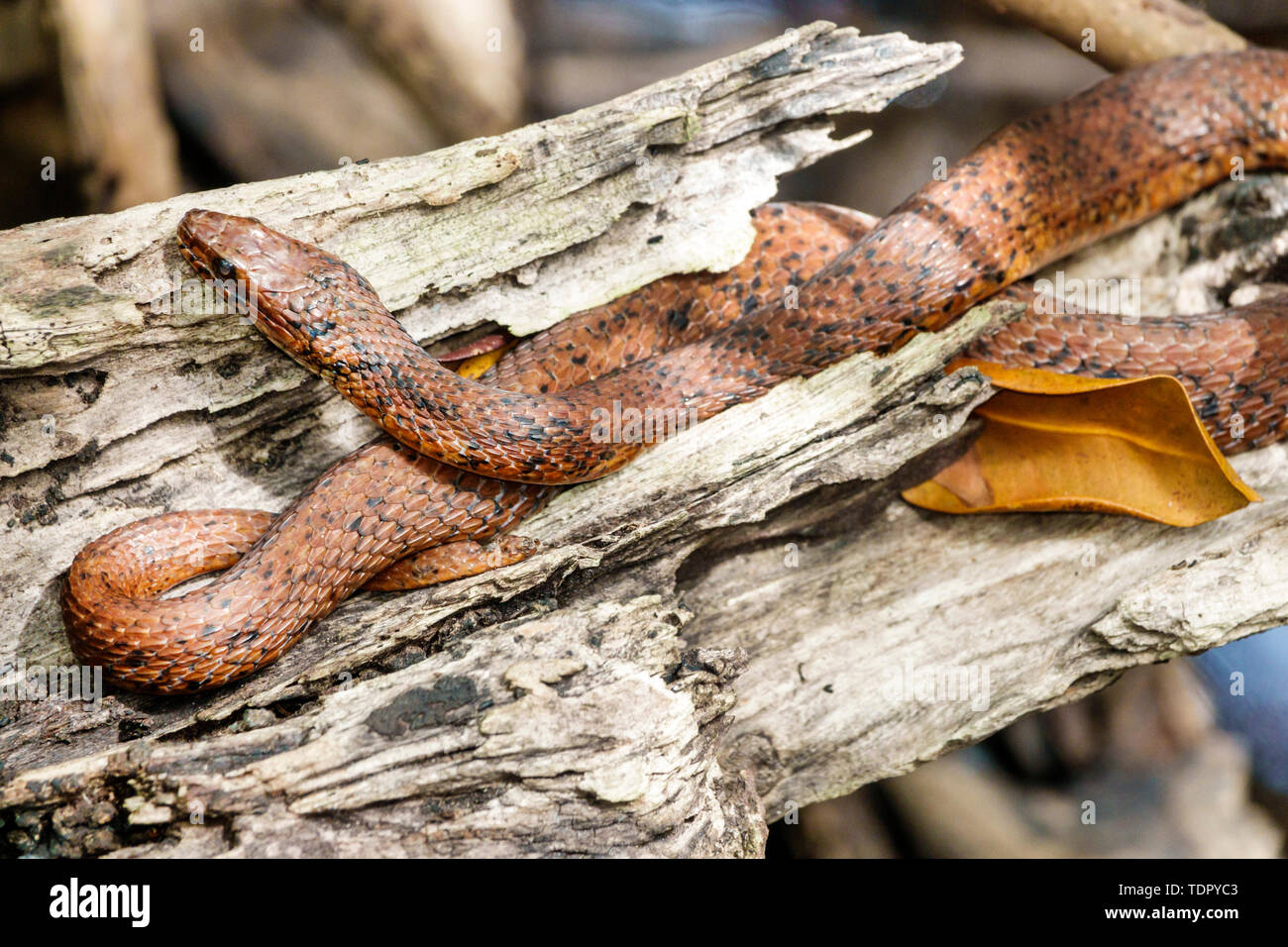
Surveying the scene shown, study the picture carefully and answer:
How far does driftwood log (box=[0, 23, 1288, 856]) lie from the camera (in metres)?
2.24

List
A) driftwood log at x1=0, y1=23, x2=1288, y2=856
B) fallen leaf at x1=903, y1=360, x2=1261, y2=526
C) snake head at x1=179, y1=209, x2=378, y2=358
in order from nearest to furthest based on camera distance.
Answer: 1. driftwood log at x1=0, y1=23, x2=1288, y2=856
2. snake head at x1=179, y1=209, x2=378, y2=358
3. fallen leaf at x1=903, y1=360, x2=1261, y2=526

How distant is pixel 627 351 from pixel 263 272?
4.01 feet

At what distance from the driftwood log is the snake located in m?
0.13

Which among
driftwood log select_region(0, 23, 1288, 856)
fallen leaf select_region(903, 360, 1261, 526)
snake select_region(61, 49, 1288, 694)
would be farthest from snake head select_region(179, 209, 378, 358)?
fallen leaf select_region(903, 360, 1261, 526)

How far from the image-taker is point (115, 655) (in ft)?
8.07

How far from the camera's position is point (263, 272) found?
2.58 metres

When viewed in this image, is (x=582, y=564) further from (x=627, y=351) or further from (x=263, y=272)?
(x=263, y=272)

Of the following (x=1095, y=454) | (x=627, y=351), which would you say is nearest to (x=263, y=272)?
(x=627, y=351)

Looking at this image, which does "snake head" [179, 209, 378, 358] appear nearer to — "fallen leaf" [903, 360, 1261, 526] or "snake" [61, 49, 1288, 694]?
"snake" [61, 49, 1288, 694]

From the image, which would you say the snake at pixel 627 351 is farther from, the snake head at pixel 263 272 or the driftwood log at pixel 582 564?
the driftwood log at pixel 582 564

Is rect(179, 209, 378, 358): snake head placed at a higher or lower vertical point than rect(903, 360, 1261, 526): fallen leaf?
higher
